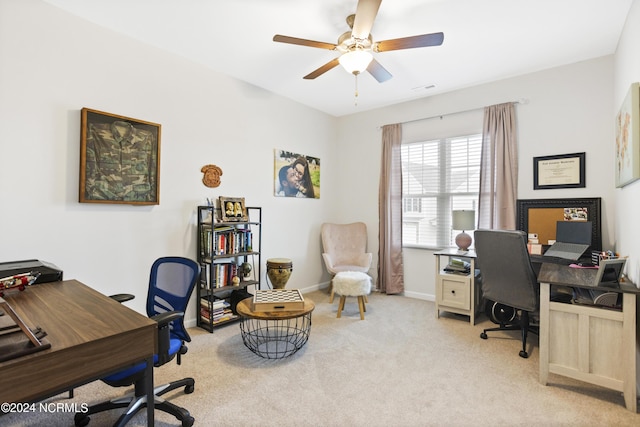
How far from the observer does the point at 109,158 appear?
2.71 m

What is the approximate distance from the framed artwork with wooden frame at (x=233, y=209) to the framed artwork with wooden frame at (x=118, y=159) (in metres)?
0.65

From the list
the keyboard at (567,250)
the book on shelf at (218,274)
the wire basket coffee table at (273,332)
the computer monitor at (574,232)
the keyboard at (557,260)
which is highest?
the computer monitor at (574,232)

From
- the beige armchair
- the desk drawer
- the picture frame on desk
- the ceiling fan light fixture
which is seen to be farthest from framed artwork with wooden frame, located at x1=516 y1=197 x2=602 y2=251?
the ceiling fan light fixture

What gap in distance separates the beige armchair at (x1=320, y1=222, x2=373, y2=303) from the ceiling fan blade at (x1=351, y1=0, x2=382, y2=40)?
287 cm

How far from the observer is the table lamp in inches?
146

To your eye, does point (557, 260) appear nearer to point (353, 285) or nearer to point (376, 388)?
point (353, 285)

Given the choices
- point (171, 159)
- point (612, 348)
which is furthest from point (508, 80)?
point (171, 159)

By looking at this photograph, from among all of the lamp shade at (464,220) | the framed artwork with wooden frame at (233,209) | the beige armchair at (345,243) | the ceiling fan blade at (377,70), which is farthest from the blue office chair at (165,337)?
the lamp shade at (464,220)

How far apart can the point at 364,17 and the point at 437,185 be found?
2723 millimetres

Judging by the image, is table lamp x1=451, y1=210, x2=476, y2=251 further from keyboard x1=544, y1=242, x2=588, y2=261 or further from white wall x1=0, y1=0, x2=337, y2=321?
white wall x1=0, y1=0, x2=337, y2=321

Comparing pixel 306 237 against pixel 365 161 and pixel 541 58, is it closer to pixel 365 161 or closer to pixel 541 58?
pixel 365 161

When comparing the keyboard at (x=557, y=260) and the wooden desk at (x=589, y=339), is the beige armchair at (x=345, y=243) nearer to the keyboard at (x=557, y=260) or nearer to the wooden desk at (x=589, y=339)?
the keyboard at (x=557, y=260)

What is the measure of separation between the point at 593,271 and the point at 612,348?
2.17 ft

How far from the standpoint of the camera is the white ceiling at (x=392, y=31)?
2.42 meters
